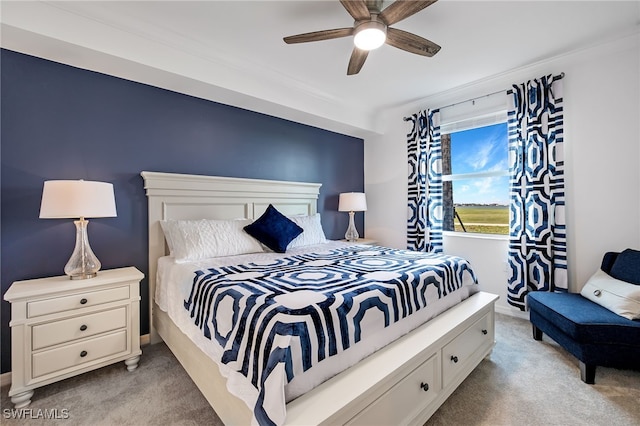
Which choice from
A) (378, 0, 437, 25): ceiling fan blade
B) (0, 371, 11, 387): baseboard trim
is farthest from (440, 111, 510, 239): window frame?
(0, 371, 11, 387): baseboard trim

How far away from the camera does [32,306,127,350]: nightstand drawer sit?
1.78 metres

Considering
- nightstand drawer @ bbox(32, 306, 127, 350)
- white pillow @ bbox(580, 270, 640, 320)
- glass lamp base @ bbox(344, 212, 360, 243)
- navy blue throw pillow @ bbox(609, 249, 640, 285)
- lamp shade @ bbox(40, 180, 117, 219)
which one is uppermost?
lamp shade @ bbox(40, 180, 117, 219)

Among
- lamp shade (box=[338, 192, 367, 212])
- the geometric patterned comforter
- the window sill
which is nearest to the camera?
the geometric patterned comforter

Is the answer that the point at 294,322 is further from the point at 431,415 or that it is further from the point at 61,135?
the point at 61,135

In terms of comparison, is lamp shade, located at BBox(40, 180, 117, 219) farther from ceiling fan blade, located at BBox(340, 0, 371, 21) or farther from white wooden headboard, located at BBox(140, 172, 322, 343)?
ceiling fan blade, located at BBox(340, 0, 371, 21)

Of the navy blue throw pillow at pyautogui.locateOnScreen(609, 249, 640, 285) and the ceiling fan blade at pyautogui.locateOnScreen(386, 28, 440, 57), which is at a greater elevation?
the ceiling fan blade at pyautogui.locateOnScreen(386, 28, 440, 57)

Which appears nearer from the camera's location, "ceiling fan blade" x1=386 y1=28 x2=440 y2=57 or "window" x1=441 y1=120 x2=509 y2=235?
"ceiling fan blade" x1=386 y1=28 x2=440 y2=57

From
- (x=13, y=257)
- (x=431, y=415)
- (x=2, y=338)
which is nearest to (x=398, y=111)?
(x=431, y=415)

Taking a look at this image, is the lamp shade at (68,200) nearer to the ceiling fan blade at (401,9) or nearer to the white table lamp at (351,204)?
the ceiling fan blade at (401,9)

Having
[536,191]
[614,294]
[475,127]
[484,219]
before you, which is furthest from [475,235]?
[614,294]

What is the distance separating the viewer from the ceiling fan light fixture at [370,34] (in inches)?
72.4

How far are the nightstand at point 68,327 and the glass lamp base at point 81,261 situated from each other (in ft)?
0.22

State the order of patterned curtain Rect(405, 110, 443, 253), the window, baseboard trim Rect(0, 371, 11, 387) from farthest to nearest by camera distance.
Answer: patterned curtain Rect(405, 110, 443, 253) < the window < baseboard trim Rect(0, 371, 11, 387)

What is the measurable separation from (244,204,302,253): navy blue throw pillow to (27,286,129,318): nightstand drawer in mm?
1154
